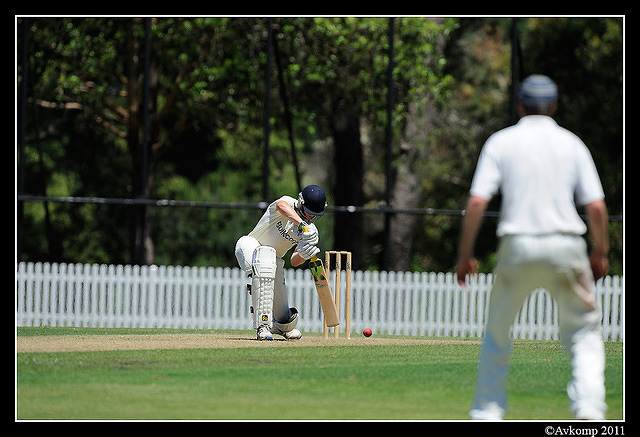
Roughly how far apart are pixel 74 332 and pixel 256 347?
2992mm

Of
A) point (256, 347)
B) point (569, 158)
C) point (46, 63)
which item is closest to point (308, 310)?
point (256, 347)

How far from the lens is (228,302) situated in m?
19.2

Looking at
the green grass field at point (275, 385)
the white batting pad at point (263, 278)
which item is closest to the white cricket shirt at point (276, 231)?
the white batting pad at point (263, 278)

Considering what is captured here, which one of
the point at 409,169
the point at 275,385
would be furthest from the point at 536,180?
the point at 409,169

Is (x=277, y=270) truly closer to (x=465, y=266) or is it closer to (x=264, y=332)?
(x=264, y=332)

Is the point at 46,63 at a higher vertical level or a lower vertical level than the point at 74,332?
higher

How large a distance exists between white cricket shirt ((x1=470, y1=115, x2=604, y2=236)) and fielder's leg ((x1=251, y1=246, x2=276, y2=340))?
4799 mm

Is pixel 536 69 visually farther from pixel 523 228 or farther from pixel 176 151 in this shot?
pixel 523 228

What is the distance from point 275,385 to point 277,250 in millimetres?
3298

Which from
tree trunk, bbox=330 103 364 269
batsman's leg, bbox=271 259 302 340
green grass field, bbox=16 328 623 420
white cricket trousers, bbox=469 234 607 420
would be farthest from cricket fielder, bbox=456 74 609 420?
tree trunk, bbox=330 103 364 269

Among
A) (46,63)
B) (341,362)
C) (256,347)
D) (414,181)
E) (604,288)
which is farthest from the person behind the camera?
(414,181)

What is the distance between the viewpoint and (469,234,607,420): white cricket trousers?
6.60 metres

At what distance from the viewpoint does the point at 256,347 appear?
1089 centimetres

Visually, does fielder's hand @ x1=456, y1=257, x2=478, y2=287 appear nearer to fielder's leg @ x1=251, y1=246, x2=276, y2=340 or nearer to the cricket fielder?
the cricket fielder
